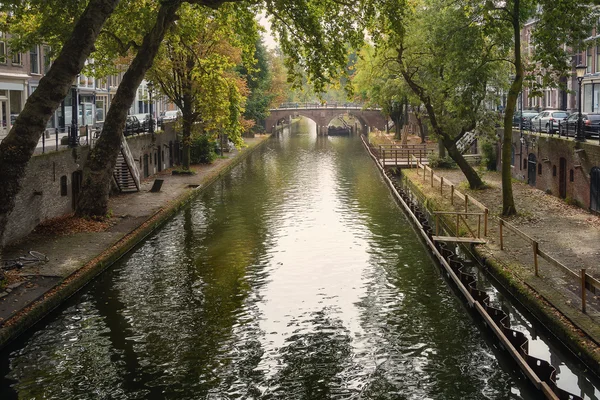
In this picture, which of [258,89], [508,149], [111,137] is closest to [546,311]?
[508,149]

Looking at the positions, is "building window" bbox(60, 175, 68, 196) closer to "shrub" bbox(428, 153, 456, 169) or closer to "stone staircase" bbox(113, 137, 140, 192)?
"stone staircase" bbox(113, 137, 140, 192)

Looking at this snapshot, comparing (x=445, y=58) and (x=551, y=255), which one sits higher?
(x=445, y=58)

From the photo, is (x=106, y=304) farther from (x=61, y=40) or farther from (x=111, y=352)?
(x=61, y=40)

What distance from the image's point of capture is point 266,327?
57.1ft

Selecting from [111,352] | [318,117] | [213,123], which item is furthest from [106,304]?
[318,117]

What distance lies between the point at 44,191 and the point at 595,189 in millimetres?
20515

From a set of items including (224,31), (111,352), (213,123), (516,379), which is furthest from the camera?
(213,123)

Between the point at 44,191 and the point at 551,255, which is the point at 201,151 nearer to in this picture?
the point at 44,191

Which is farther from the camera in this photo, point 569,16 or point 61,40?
point 61,40

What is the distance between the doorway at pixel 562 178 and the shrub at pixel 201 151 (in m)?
26.8

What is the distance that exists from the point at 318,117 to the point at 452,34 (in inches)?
3117

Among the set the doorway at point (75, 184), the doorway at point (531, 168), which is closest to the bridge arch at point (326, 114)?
the doorway at point (531, 168)

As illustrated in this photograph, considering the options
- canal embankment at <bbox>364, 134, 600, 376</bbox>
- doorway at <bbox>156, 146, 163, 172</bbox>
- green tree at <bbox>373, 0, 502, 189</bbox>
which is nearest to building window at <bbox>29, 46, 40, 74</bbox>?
doorway at <bbox>156, 146, 163, 172</bbox>

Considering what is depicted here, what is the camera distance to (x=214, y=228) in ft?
99.7
